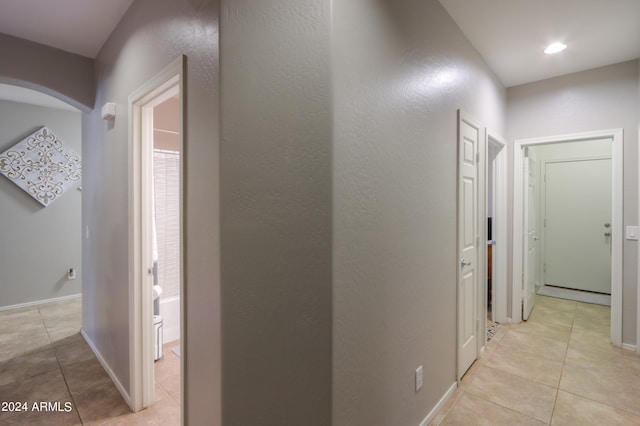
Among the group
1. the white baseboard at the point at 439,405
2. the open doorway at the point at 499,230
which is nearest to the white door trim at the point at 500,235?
the open doorway at the point at 499,230

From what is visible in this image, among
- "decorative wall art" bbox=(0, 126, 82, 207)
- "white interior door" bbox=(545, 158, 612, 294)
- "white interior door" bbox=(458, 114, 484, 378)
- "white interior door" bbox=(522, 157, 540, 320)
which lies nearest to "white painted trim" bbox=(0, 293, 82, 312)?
"decorative wall art" bbox=(0, 126, 82, 207)

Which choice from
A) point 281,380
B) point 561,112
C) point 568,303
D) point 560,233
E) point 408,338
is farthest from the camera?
point 560,233

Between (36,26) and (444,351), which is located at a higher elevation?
(36,26)

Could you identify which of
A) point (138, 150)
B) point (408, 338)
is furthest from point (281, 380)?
point (138, 150)

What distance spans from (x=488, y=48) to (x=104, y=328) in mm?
4058

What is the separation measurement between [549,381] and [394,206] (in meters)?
2.07

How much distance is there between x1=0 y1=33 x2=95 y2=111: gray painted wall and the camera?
7.89 ft

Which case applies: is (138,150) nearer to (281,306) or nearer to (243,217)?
(243,217)

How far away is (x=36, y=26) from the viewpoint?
7.50ft

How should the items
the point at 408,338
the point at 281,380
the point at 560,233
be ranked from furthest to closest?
the point at 560,233, the point at 408,338, the point at 281,380

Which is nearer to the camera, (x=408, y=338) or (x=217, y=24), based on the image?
(x=217, y=24)

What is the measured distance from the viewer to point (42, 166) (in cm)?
431

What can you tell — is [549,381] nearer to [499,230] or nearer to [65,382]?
[499,230]

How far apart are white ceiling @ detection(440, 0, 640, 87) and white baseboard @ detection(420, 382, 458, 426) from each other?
2627 millimetres
